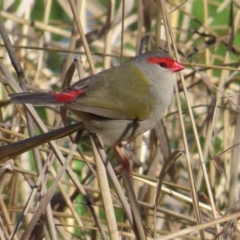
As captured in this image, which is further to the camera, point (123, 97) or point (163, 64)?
point (163, 64)

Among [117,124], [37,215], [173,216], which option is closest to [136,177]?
A: [117,124]

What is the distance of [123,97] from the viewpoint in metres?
3.06

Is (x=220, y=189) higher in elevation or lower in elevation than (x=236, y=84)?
lower

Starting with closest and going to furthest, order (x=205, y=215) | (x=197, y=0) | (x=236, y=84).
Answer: (x=205, y=215), (x=236, y=84), (x=197, y=0)

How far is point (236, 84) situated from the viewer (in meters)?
4.75

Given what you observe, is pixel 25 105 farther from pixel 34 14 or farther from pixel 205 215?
pixel 34 14

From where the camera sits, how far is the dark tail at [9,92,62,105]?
2459mm

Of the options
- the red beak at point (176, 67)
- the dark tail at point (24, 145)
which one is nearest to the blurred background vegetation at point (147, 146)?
the red beak at point (176, 67)

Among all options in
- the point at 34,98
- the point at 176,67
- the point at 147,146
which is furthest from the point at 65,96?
the point at 147,146

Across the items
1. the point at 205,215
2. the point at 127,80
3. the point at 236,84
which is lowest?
the point at 205,215

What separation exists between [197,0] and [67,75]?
2.80m

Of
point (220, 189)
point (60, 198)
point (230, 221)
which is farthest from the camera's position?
point (220, 189)

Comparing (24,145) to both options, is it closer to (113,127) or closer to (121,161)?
(121,161)

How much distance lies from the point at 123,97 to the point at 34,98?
61cm
